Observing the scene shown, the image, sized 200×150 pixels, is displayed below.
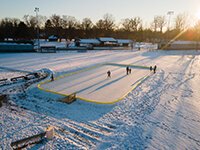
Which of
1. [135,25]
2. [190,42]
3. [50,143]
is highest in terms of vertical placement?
[135,25]

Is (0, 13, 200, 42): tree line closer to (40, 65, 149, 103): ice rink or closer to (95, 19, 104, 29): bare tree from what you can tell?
(95, 19, 104, 29): bare tree

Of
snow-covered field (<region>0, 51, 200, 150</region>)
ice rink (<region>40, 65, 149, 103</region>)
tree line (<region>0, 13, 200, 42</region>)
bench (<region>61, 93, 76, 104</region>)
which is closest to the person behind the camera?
snow-covered field (<region>0, 51, 200, 150</region>)

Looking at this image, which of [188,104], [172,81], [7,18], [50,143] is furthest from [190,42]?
[7,18]

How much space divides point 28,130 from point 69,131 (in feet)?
6.21

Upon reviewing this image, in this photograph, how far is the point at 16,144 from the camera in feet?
19.7

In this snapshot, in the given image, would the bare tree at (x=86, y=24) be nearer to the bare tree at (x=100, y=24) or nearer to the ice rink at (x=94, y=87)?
the bare tree at (x=100, y=24)

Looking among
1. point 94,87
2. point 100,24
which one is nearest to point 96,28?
point 100,24

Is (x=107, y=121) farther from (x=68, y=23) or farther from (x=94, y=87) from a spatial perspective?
(x=68, y=23)

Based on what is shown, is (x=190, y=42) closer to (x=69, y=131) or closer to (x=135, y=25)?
(x=135, y=25)

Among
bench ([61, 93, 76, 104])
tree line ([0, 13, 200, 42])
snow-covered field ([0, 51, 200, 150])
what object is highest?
tree line ([0, 13, 200, 42])

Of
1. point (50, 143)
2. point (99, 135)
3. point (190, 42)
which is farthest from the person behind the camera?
point (190, 42)

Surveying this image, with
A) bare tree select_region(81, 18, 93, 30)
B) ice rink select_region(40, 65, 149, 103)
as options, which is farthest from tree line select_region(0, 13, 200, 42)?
ice rink select_region(40, 65, 149, 103)

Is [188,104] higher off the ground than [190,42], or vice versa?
[190,42]

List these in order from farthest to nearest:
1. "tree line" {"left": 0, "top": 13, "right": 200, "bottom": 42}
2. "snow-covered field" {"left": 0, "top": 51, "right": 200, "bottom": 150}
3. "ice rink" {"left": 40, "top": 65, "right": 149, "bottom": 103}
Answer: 1. "tree line" {"left": 0, "top": 13, "right": 200, "bottom": 42}
2. "ice rink" {"left": 40, "top": 65, "right": 149, "bottom": 103}
3. "snow-covered field" {"left": 0, "top": 51, "right": 200, "bottom": 150}
